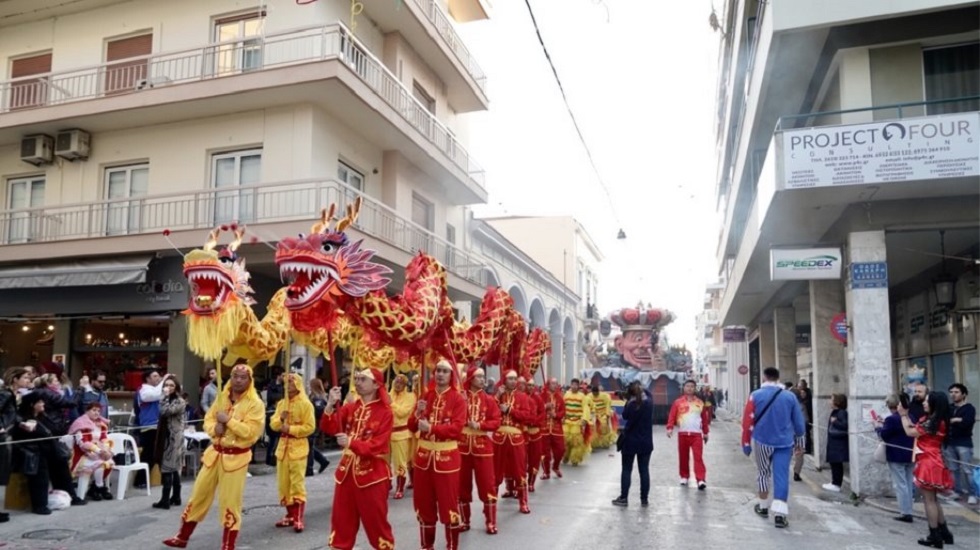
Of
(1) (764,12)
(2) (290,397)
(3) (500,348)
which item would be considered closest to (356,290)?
(2) (290,397)

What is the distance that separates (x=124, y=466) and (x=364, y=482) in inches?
245

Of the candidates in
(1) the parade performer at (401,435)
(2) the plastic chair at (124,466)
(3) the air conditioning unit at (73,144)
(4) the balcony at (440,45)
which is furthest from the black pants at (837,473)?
(3) the air conditioning unit at (73,144)

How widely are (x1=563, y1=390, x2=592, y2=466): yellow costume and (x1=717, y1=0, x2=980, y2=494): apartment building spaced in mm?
4398

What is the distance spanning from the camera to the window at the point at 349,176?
16.5 metres

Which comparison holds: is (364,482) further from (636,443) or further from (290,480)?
(636,443)

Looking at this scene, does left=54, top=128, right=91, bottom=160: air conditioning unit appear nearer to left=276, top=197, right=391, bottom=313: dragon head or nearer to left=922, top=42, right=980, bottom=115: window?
left=276, top=197, right=391, bottom=313: dragon head

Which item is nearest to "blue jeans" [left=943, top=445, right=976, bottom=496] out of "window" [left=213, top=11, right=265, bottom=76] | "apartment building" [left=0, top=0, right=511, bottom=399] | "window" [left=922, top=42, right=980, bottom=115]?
"window" [left=922, top=42, right=980, bottom=115]

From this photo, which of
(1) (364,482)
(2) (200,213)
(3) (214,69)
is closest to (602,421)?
(2) (200,213)

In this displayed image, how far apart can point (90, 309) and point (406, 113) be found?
812 cm

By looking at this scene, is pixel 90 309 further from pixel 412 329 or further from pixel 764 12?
pixel 764 12

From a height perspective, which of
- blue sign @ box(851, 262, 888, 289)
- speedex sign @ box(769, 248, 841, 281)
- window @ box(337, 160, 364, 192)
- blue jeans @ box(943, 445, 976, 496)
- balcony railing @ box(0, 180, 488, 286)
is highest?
window @ box(337, 160, 364, 192)

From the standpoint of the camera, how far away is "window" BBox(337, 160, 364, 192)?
54.0 ft

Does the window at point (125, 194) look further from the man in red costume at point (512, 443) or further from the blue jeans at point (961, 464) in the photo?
the blue jeans at point (961, 464)

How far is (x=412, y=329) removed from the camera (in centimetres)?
733
